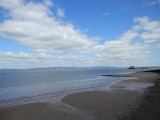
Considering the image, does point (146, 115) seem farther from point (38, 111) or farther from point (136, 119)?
point (38, 111)

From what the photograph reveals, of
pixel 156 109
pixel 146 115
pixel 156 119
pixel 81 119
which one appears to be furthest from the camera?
pixel 81 119

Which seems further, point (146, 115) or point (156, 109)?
point (156, 109)

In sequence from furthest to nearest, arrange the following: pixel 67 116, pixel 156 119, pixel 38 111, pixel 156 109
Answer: pixel 38 111, pixel 67 116, pixel 156 109, pixel 156 119

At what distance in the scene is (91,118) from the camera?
447 inches

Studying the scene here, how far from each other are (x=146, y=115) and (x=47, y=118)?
20.9ft

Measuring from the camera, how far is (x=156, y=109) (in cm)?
1059

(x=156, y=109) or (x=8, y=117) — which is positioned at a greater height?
(x=156, y=109)

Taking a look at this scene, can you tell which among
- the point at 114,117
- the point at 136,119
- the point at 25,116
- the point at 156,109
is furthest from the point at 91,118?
the point at 25,116

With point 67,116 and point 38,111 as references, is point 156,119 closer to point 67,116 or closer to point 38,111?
point 67,116

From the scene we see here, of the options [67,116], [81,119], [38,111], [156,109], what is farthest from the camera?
[38,111]

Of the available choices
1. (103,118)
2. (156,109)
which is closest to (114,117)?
(103,118)

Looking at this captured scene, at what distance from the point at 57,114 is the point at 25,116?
7.62ft

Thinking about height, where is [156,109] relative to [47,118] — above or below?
above

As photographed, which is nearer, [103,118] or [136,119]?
[136,119]
